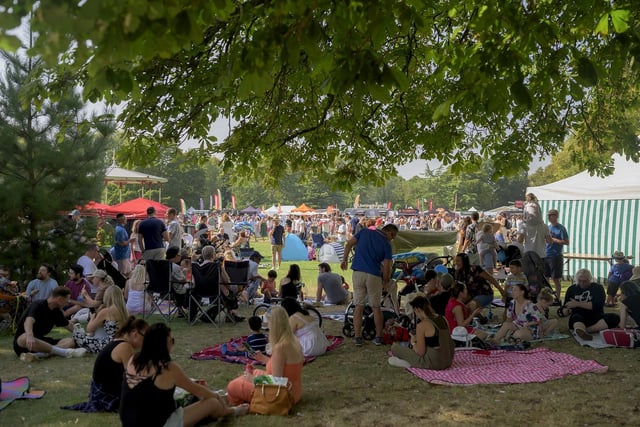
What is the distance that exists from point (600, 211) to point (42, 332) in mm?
12937

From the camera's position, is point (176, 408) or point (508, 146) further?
point (508, 146)

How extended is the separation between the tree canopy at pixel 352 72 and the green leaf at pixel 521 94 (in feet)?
0.05

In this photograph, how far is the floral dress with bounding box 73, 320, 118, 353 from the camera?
7.61m

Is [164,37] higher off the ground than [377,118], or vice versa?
[377,118]

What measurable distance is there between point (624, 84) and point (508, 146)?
2950mm

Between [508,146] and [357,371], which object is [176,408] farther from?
[508,146]

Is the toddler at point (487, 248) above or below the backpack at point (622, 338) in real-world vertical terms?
above

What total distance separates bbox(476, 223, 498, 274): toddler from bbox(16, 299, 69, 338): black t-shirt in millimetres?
8477

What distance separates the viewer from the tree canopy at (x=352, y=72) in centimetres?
318

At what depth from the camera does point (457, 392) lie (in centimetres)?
609

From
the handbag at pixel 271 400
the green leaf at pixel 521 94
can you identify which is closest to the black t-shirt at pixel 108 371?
the handbag at pixel 271 400

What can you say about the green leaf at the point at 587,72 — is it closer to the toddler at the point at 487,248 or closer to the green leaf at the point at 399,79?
the green leaf at the point at 399,79

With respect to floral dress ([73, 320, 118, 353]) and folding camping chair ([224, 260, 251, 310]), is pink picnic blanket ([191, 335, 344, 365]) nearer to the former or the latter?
floral dress ([73, 320, 118, 353])

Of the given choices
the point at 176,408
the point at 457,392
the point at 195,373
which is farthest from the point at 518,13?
the point at 195,373
